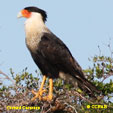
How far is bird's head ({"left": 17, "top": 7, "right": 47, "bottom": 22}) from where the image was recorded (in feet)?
26.8

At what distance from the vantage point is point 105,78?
26.4 feet

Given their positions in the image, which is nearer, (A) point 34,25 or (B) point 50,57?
(B) point 50,57

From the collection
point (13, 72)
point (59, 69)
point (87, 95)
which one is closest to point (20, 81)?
point (13, 72)

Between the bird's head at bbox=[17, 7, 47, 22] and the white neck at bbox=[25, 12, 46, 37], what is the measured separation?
0.03 m

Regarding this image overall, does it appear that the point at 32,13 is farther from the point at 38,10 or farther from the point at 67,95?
Answer: the point at 67,95

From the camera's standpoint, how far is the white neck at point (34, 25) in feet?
25.9

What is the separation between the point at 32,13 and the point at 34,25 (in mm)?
388

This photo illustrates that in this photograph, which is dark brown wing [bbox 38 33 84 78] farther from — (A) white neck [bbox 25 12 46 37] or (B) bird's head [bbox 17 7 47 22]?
(B) bird's head [bbox 17 7 47 22]

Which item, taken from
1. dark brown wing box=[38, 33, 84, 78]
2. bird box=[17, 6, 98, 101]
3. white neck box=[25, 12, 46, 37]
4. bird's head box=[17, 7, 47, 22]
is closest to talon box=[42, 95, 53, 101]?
bird box=[17, 6, 98, 101]

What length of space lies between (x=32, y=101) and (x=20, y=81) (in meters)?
1.04

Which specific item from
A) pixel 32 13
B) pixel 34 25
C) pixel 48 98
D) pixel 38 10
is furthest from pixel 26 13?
pixel 48 98

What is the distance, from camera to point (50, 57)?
7.79 metres

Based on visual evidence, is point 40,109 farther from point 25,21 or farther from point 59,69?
point 25,21

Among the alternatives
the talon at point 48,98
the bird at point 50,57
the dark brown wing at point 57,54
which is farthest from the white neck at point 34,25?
the talon at point 48,98
